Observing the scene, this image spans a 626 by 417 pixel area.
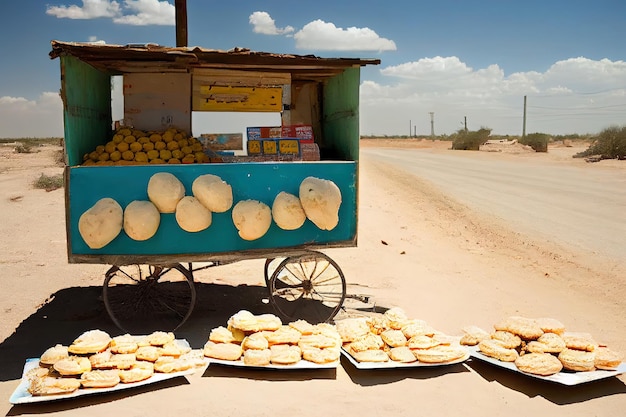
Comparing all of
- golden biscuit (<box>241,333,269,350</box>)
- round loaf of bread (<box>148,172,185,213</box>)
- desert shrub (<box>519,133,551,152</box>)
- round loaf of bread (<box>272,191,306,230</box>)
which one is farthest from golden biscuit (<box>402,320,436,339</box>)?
desert shrub (<box>519,133,551,152</box>)

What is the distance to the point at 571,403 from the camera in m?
4.17

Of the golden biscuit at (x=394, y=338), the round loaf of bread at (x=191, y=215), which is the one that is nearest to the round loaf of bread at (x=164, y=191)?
the round loaf of bread at (x=191, y=215)

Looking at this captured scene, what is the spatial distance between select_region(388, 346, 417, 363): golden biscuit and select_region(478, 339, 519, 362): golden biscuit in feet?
2.12

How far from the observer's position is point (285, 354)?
4578mm

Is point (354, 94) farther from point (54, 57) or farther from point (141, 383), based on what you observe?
point (141, 383)

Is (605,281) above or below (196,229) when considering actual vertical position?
below

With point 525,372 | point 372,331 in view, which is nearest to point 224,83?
point 372,331

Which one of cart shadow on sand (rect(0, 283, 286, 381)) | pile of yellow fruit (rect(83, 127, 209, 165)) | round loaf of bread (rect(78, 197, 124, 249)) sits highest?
pile of yellow fruit (rect(83, 127, 209, 165))

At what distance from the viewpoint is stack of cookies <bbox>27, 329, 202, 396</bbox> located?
13.3ft

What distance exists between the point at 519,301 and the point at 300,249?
3.32 metres

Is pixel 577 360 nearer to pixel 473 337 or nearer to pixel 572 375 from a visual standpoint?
pixel 572 375

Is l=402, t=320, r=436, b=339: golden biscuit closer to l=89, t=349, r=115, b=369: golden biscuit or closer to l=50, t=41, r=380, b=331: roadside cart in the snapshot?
l=50, t=41, r=380, b=331: roadside cart

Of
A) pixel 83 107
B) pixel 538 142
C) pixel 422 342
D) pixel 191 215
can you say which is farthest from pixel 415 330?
pixel 538 142

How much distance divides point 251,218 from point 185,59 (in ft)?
5.56
